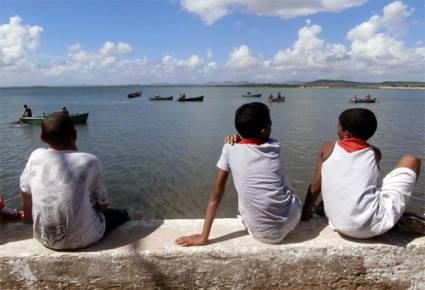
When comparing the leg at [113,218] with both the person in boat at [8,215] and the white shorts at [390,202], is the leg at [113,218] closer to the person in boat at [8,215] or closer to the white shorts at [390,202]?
the person in boat at [8,215]

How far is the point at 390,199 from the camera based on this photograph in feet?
8.95

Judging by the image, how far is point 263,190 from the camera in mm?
2693

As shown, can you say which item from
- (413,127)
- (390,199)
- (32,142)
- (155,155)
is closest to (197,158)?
(155,155)

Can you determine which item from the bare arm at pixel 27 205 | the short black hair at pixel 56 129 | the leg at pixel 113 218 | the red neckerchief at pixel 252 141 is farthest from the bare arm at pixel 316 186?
the bare arm at pixel 27 205

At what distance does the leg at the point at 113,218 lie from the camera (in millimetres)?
2912

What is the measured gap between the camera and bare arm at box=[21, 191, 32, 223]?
281cm

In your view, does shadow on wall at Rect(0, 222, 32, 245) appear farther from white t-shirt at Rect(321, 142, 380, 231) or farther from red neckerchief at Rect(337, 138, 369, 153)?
red neckerchief at Rect(337, 138, 369, 153)

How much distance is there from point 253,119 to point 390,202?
4.04ft

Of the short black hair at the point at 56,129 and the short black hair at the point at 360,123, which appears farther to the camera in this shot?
the short black hair at the point at 360,123

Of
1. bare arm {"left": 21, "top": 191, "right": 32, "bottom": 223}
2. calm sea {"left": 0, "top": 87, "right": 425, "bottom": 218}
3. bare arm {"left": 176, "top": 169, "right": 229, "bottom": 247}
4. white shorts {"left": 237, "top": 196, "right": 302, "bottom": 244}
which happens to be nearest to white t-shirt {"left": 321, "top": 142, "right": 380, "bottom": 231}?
white shorts {"left": 237, "top": 196, "right": 302, "bottom": 244}

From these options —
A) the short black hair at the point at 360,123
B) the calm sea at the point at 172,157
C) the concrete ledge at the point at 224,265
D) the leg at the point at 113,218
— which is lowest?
the calm sea at the point at 172,157

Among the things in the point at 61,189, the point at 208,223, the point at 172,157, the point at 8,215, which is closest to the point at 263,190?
the point at 208,223

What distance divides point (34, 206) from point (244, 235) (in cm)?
161

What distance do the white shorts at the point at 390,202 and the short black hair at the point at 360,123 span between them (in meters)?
0.42
